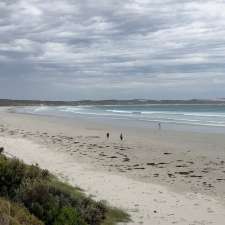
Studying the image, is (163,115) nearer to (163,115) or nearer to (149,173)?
(163,115)

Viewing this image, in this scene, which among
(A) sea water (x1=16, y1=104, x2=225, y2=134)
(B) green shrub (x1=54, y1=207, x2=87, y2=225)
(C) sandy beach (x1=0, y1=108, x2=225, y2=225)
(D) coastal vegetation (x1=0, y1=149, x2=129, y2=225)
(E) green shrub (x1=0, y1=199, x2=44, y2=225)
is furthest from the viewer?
(A) sea water (x1=16, y1=104, x2=225, y2=134)

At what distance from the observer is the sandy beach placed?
10.1 m

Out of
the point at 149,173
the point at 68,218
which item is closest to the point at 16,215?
the point at 68,218

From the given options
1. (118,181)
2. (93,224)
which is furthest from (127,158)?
(93,224)

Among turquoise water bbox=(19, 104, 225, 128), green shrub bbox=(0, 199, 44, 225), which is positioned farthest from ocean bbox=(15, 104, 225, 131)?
green shrub bbox=(0, 199, 44, 225)

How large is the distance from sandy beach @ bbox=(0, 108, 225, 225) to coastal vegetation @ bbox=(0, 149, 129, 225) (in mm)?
847

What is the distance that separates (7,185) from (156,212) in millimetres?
3064

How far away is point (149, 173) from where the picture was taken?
51.9ft

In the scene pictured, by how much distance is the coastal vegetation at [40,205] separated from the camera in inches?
277

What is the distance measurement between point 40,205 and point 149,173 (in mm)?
8278

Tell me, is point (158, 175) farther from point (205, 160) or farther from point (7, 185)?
point (7, 185)

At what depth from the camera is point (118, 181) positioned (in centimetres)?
1370

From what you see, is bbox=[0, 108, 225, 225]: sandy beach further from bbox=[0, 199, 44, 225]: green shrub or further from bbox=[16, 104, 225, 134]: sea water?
bbox=[16, 104, 225, 134]: sea water

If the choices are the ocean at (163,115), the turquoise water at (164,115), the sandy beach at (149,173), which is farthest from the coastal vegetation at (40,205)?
the turquoise water at (164,115)
